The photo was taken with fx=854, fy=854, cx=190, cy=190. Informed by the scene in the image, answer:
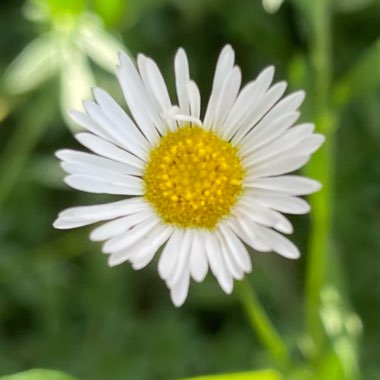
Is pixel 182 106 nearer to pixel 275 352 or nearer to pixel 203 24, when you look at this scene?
pixel 275 352

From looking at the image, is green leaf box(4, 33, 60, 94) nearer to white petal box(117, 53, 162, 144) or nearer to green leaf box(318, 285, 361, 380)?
white petal box(117, 53, 162, 144)

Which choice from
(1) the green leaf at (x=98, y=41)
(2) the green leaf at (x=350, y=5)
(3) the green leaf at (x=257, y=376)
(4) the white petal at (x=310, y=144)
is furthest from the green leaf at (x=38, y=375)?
(2) the green leaf at (x=350, y=5)

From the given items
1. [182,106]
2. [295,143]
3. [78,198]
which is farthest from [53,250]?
[295,143]

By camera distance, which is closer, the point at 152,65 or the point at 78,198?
the point at 152,65

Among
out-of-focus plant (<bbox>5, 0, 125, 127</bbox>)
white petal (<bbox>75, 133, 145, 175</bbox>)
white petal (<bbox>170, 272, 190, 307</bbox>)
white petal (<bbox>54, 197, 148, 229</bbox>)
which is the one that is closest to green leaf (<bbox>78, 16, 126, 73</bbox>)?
out-of-focus plant (<bbox>5, 0, 125, 127</bbox>)

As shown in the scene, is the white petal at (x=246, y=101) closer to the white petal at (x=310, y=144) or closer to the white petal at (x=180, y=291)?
the white petal at (x=310, y=144)

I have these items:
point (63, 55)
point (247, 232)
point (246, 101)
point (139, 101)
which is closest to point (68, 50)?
point (63, 55)

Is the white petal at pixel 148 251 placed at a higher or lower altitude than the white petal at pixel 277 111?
lower
